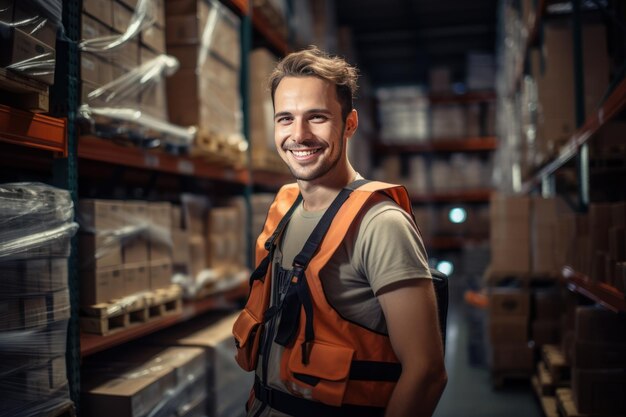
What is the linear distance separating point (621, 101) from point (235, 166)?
2724 mm

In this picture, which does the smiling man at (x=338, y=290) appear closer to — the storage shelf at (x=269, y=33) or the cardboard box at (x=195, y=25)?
the cardboard box at (x=195, y=25)

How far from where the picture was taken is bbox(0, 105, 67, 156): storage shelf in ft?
7.26

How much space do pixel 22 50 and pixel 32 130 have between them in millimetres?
335

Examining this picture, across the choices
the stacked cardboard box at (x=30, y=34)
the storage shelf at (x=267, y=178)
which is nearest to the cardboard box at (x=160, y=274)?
the stacked cardboard box at (x=30, y=34)

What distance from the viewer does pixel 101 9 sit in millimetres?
2881

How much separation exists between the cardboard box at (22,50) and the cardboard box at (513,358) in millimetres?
4277

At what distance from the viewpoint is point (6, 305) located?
7.27 feet

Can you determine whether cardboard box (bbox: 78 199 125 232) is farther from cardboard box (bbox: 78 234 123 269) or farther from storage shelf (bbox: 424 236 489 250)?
storage shelf (bbox: 424 236 489 250)

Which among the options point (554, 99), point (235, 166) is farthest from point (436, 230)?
point (235, 166)

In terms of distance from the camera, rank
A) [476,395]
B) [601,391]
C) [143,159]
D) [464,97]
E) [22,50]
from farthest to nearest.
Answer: [464,97] < [476,395] < [601,391] < [143,159] < [22,50]

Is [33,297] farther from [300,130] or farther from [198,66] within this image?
[198,66]

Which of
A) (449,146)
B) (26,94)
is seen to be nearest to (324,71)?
(26,94)

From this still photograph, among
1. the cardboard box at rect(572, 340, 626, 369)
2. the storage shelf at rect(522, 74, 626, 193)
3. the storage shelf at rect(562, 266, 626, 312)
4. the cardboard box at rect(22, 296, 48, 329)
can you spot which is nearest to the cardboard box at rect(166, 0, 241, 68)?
the cardboard box at rect(22, 296, 48, 329)

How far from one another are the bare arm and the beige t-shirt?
40mm
